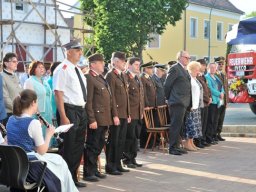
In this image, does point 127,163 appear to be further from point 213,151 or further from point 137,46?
point 137,46

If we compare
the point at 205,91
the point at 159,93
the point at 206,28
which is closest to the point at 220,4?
the point at 206,28

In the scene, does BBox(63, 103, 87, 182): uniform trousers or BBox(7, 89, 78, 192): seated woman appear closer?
BBox(7, 89, 78, 192): seated woman

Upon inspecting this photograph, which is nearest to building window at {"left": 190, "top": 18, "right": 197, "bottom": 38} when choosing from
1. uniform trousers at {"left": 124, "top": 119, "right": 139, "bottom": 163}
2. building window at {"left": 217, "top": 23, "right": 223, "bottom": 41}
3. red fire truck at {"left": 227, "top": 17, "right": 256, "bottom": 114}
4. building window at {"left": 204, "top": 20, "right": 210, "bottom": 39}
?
building window at {"left": 204, "top": 20, "right": 210, "bottom": 39}

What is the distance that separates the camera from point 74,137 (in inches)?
305

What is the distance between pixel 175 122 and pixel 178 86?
0.73 m

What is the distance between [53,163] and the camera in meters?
6.10

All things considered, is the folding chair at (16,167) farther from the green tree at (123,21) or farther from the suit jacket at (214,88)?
the green tree at (123,21)

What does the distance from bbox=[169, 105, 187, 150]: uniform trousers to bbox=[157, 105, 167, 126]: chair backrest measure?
982 mm

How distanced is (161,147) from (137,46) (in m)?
26.9

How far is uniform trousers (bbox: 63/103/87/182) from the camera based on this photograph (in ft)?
25.3

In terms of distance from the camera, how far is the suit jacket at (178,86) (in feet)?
36.2

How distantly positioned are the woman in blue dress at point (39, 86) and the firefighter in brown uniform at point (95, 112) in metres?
1.31

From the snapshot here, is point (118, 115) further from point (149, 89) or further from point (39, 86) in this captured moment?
point (149, 89)

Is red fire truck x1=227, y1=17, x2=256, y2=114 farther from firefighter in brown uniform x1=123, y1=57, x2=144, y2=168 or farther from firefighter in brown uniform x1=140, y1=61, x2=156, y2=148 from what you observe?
firefighter in brown uniform x1=123, y1=57, x2=144, y2=168
